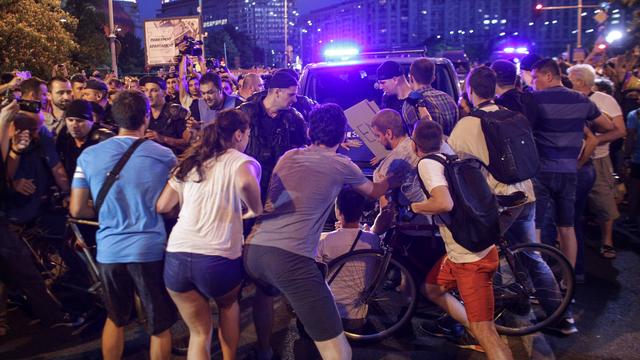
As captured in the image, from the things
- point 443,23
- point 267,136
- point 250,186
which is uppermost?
point 443,23

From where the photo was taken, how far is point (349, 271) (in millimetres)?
4242

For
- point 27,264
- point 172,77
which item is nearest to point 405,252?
point 27,264

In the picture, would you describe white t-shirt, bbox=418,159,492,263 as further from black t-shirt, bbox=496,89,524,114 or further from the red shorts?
black t-shirt, bbox=496,89,524,114

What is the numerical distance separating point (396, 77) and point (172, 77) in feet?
14.6

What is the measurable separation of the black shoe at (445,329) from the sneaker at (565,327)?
2.40ft

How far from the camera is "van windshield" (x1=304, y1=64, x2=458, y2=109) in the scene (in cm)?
665

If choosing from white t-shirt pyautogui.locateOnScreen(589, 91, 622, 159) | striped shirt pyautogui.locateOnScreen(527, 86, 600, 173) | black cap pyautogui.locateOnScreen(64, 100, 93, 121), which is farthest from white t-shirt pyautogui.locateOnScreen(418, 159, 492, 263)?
white t-shirt pyautogui.locateOnScreen(589, 91, 622, 159)

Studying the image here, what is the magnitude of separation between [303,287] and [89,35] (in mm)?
30436

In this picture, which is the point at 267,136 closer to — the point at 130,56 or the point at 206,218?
the point at 206,218

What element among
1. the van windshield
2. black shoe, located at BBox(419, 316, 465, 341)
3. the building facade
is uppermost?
the building facade

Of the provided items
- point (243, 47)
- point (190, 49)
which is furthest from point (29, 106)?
point (243, 47)

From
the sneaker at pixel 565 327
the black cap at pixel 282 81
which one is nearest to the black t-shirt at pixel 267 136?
the black cap at pixel 282 81

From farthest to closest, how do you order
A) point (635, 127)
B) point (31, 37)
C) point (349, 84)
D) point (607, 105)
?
point (31, 37) → point (349, 84) → point (635, 127) → point (607, 105)

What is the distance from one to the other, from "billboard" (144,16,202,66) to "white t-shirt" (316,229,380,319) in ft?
42.0
